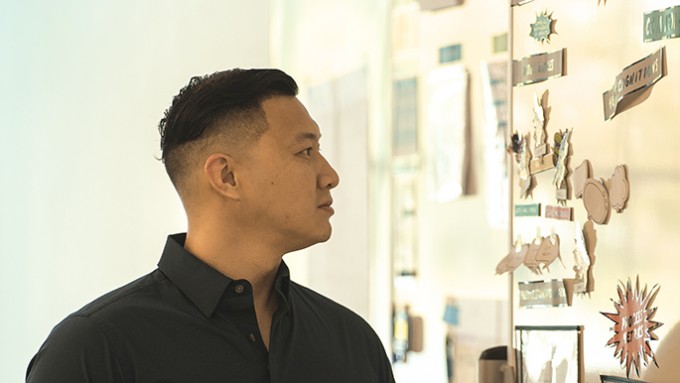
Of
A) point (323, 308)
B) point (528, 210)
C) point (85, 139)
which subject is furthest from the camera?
point (85, 139)

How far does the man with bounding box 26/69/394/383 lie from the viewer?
165 cm

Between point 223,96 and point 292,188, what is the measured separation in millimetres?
195

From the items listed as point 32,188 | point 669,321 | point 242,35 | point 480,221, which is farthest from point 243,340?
point 32,188

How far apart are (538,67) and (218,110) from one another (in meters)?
0.74

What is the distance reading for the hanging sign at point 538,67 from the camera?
2.14 meters

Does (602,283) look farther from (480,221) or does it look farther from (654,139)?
(480,221)

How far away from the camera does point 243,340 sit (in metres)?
1.70

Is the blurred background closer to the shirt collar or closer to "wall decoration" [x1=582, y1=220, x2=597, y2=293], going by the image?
"wall decoration" [x1=582, y1=220, x2=597, y2=293]

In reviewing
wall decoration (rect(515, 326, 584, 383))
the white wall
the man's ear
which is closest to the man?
the man's ear

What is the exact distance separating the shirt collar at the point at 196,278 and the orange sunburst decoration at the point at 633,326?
1.95ft

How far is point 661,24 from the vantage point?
179cm

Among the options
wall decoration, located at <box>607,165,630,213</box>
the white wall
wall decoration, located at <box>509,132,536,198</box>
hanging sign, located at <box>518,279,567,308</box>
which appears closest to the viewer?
wall decoration, located at <box>607,165,630,213</box>

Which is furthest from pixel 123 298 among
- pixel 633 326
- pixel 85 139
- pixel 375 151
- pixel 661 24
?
pixel 85 139

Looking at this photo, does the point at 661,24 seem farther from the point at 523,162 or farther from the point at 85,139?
the point at 85,139
